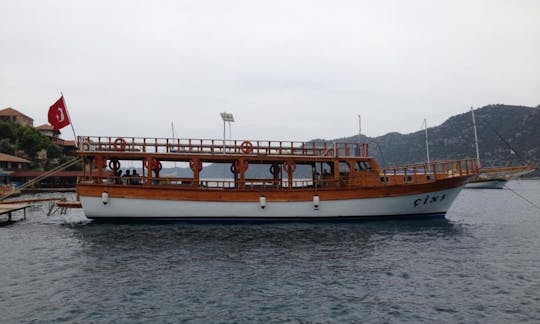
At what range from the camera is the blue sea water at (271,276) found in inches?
322

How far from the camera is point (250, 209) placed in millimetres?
20156

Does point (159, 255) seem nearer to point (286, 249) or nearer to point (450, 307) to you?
point (286, 249)

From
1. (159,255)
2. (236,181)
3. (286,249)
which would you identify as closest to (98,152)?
(236,181)

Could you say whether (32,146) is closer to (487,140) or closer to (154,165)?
(154,165)

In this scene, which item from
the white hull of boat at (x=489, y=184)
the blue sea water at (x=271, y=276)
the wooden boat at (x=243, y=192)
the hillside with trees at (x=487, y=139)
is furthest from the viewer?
the hillside with trees at (x=487, y=139)

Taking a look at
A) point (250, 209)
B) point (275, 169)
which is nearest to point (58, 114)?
point (250, 209)

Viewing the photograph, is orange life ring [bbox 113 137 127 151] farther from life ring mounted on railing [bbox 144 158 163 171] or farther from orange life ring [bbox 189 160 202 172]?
orange life ring [bbox 189 160 202 172]

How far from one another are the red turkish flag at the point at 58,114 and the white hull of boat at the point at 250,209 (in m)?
4.45

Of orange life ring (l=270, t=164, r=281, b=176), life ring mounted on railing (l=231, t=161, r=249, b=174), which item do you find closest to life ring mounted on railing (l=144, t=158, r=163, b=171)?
life ring mounted on railing (l=231, t=161, r=249, b=174)

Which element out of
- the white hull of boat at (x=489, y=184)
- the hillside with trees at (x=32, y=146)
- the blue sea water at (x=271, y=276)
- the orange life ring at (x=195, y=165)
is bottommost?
the blue sea water at (x=271, y=276)

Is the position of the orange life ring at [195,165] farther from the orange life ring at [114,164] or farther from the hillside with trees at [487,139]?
the hillside with trees at [487,139]

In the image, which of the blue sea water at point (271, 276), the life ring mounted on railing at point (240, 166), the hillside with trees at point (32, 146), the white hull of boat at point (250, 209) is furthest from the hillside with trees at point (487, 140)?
the blue sea water at point (271, 276)

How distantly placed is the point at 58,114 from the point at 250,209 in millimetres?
12374

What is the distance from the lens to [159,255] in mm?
13195
